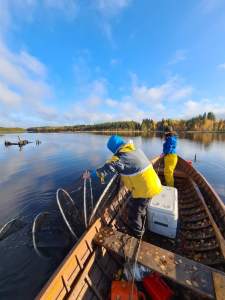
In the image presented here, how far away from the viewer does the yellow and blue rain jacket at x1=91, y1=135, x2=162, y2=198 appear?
9.98 ft

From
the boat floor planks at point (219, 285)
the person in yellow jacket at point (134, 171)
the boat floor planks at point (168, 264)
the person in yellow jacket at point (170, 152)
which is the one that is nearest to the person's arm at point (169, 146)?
the person in yellow jacket at point (170, 152)

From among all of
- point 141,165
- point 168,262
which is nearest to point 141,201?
point 141,165

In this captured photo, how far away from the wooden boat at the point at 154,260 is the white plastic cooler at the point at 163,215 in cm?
48

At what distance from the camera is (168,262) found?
8.13 feet

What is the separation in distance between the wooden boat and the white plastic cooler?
1.58ft

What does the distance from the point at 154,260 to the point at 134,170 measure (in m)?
1.84

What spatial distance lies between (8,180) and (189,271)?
43.7 ft

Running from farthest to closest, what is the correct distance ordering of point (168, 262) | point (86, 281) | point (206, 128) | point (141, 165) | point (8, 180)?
point (206, 128)
point (8, 180)
point (141, 165)
point (86, 281)
point (168, 262)

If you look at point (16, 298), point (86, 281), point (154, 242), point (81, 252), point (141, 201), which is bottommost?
point (16, 298)

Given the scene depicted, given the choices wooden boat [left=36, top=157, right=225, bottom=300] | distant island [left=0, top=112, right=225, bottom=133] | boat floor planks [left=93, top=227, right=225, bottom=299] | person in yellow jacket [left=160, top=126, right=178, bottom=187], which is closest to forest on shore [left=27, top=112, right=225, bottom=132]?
distant island [left=0, top=112, right=225, bottom=133]

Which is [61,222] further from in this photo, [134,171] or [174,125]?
[174,125]

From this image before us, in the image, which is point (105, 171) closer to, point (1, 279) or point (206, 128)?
point (1, 279)

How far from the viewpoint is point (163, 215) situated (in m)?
3.62

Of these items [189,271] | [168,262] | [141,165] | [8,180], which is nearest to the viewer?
[189,271]
